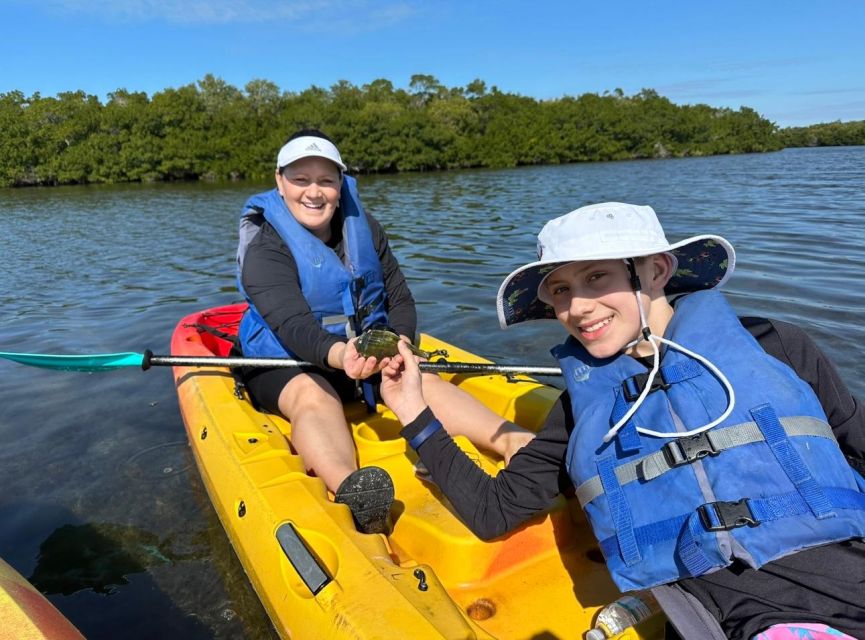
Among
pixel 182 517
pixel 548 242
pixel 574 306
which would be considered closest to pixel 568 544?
pixel 574 306

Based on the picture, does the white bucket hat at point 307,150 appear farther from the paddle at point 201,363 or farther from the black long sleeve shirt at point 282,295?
the paddle at point 201,363

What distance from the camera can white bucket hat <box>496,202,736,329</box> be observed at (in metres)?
1.61

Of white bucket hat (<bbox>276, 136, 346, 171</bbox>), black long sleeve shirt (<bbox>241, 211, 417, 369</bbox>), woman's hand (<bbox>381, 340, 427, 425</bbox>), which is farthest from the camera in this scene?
white bucket hat (<bbox>276, 136, 346, 171</bbox>)

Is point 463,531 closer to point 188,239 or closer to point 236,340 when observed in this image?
point 236,340

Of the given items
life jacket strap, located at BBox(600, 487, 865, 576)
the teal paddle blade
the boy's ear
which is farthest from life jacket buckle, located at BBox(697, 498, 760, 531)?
the teal paddle blade

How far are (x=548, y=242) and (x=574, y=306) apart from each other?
7.5 inches

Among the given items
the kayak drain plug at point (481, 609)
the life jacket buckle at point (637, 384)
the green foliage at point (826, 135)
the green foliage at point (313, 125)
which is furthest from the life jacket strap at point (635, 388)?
the green foliage at point (826, 135)

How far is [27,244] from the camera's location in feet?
43.1

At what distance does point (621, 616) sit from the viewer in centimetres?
175

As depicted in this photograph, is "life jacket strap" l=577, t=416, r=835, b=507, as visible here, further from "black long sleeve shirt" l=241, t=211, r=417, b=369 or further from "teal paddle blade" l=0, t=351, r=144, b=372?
"teal paddle blade" l=0, t=351, r=144, b=372

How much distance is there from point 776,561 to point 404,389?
1.11 m

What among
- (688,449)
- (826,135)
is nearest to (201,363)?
(688,449)

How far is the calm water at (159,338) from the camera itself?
2818 millimetres

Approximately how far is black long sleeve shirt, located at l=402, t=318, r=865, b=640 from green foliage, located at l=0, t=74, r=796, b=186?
42440mm
